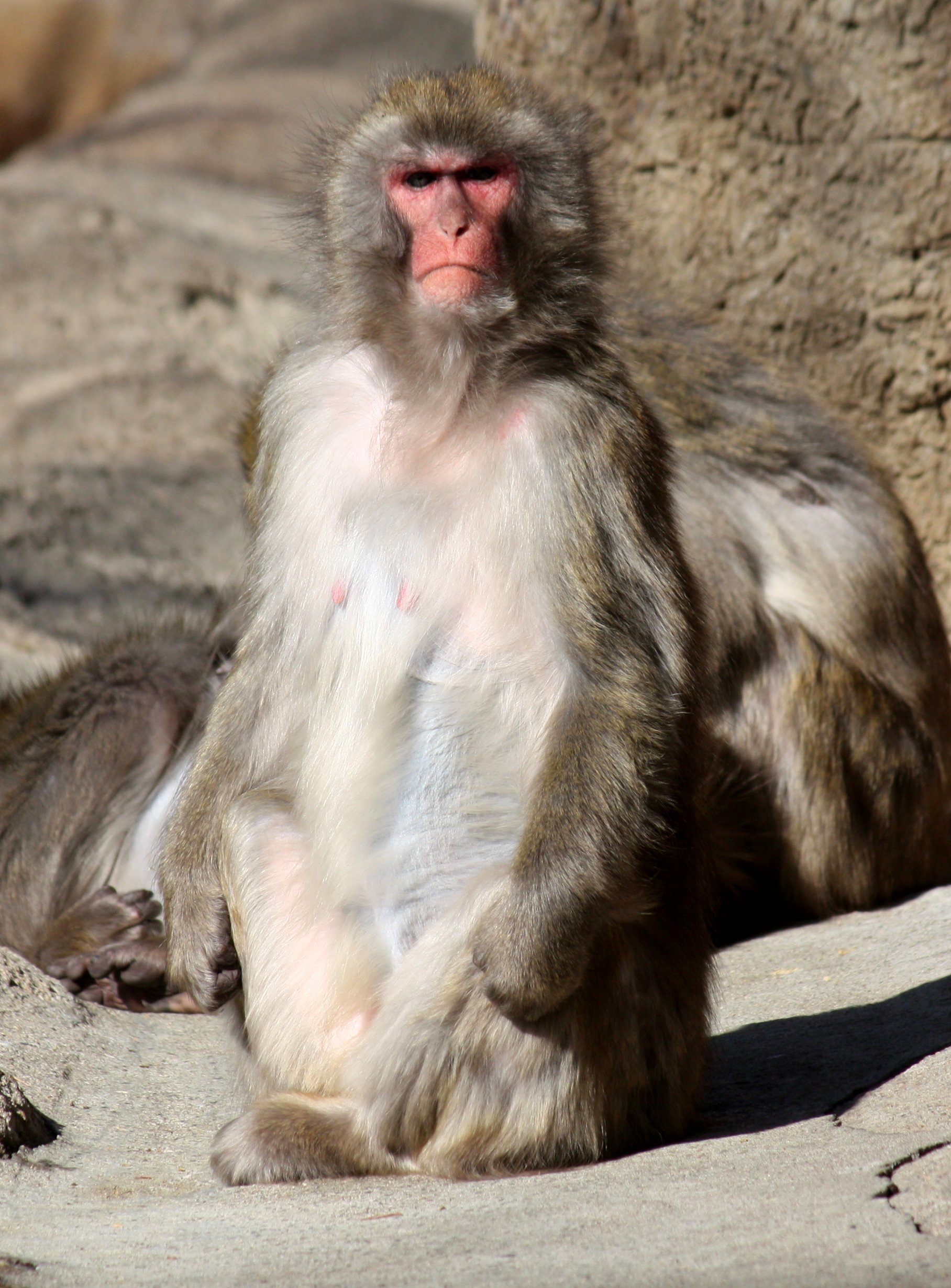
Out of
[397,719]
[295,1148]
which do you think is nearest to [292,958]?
[295,1148]

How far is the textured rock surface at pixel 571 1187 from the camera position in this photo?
7.37 feet

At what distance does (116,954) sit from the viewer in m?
4.48

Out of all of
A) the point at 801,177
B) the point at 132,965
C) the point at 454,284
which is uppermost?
the point at 454,284

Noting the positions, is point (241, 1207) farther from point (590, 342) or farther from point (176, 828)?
point (590, 342)

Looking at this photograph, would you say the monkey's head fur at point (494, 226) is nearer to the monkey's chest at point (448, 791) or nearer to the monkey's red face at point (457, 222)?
the monkey's red face at point (457, 222)

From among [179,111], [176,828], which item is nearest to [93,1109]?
[176,828]

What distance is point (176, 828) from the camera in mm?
3285

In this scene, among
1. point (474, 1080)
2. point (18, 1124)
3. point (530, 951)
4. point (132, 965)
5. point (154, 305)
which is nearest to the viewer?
point (530, 951)

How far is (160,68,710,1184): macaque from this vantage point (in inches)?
110

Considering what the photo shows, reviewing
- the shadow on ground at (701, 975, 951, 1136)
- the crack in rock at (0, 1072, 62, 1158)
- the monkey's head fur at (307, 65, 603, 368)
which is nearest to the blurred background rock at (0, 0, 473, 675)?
the monkey's head fur at (307, 65, 603, 368)

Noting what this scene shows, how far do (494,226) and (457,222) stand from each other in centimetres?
8

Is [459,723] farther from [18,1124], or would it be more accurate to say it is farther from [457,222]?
[18,1124]

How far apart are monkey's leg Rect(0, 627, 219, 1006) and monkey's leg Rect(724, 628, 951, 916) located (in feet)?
5.23

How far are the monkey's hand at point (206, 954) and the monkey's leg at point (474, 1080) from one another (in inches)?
10.6
